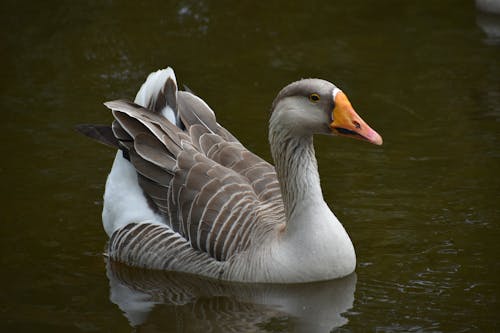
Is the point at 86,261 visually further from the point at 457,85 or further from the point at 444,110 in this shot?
the point at 457,85

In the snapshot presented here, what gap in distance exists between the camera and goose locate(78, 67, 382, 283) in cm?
702

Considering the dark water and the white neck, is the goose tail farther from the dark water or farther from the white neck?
the white neck

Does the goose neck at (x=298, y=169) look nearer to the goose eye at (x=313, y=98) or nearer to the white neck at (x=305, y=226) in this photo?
the white neck at (x=305, y=226)

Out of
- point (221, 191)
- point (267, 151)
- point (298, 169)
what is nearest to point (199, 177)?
point (221, 191)

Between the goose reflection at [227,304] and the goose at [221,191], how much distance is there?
9cm

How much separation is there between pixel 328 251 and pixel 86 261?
1946 mm

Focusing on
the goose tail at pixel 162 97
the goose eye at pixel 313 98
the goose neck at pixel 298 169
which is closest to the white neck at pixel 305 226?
the goose neck at pixel 298 169

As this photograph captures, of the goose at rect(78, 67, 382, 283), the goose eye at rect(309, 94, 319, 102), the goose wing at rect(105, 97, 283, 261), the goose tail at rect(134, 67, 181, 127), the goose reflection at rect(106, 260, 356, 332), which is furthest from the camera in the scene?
the goose tail at rect(134, 67, 181, 127)

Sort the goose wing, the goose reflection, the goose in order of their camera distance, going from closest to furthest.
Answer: the goose reflection → the goose → the goose wing

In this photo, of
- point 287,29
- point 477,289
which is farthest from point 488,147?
point 287,29

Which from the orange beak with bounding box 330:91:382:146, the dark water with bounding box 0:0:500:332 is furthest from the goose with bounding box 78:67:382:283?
the dark water with bounding box 0:0:500:332

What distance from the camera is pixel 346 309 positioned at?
6.89 meters

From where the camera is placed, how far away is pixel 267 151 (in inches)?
380

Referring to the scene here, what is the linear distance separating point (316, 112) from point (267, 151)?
2785 millimetres
